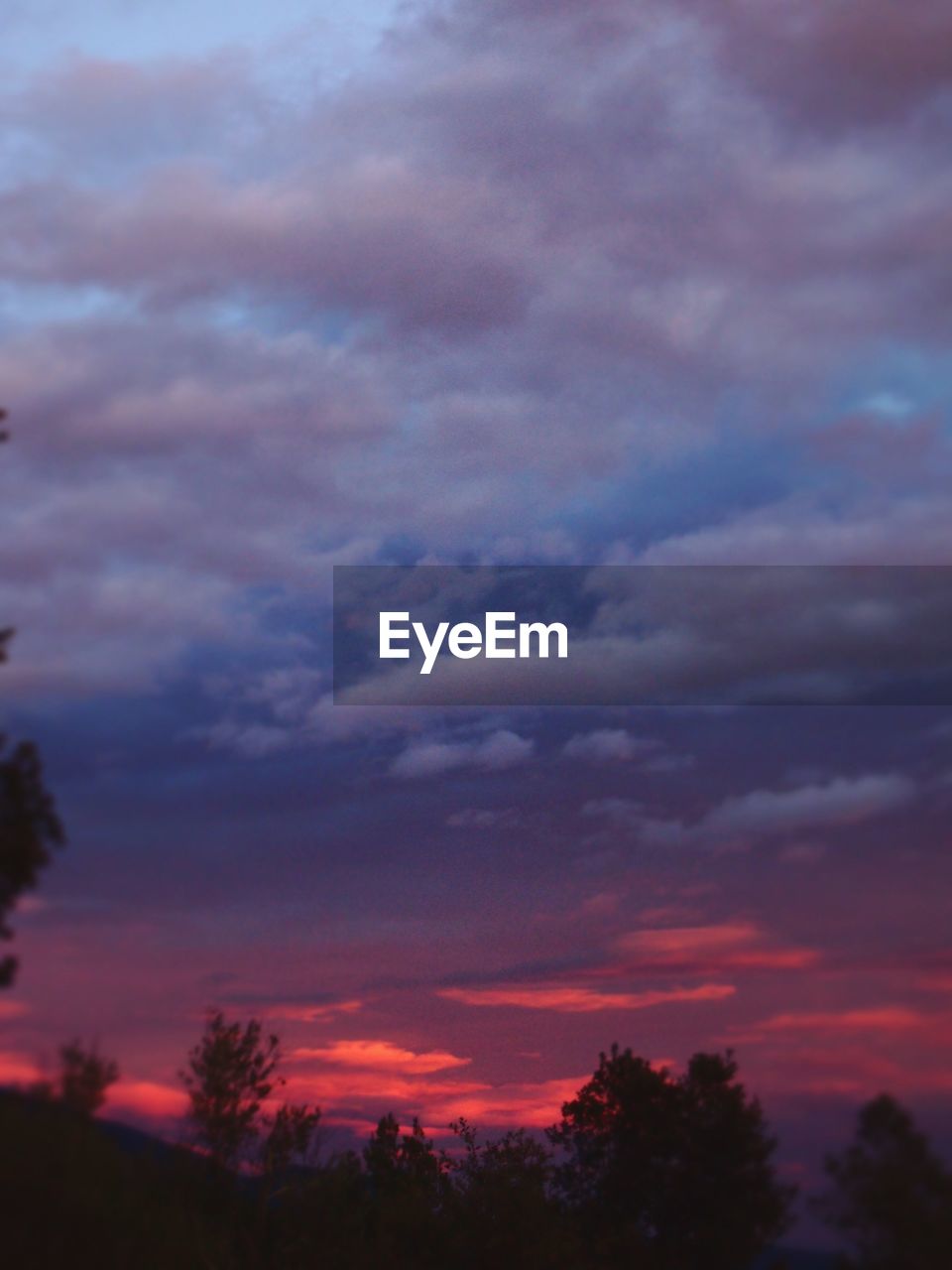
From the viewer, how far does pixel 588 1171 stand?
62.9m

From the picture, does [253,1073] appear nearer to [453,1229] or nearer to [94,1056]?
[94,1056]

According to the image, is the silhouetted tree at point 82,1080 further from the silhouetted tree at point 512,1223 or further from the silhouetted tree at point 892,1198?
the silhouetted tree at point 512,1223

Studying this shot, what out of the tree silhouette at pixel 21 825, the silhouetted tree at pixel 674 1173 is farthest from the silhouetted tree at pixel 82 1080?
the silhouetted tree at pixel 674 1173

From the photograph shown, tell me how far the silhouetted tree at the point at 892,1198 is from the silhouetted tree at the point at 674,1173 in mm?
22344

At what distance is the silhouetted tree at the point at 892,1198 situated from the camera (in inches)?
886

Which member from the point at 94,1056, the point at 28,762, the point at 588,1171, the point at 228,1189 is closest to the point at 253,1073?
the point at 228,1189

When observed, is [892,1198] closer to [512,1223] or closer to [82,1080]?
[82,1080]

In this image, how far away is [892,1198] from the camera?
23266 mm

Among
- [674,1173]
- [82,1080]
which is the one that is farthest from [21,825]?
[674,1173]

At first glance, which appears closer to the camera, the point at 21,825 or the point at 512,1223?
the point at 21,825

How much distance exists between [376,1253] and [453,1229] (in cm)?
1061

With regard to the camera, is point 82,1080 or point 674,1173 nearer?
point 82,1080

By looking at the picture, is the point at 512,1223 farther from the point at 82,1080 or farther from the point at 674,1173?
the point at 82,1080

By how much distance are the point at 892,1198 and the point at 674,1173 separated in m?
30.9
